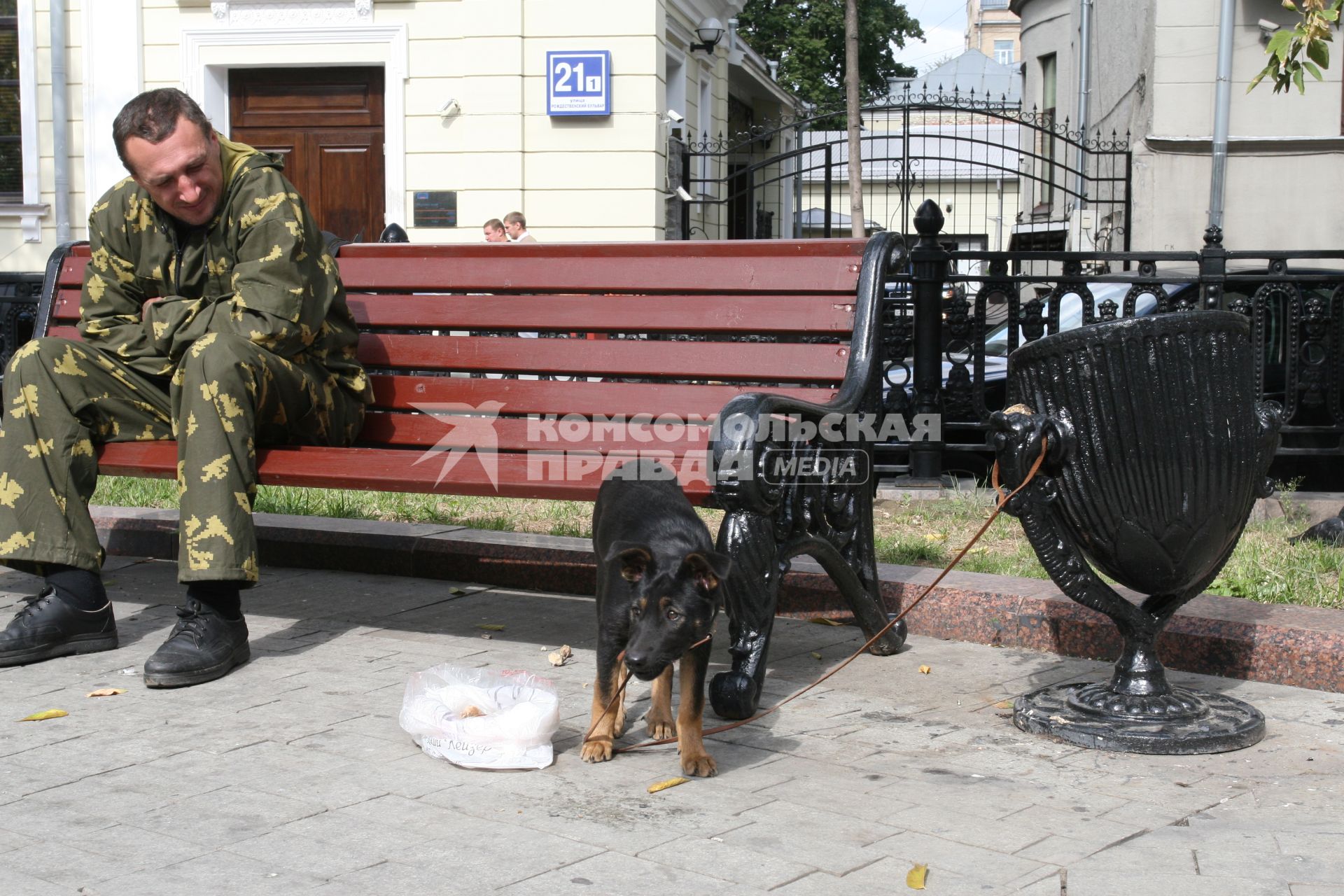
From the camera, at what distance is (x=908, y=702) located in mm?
3883

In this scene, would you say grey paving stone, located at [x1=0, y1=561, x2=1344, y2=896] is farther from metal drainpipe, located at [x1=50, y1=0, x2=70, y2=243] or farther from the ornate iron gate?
metal drainpipe, located at [x1=50, y1=0, x2=70, y2=243]

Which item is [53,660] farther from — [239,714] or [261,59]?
[261,59]

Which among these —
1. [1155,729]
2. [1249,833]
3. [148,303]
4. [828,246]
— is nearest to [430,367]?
[148,303]

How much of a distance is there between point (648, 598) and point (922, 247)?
15.6 ft

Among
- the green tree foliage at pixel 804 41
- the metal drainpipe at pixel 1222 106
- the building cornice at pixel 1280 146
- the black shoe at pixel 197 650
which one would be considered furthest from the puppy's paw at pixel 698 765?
the green tree foliage at pixel 804 41

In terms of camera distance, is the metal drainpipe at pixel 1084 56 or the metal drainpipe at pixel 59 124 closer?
the metal drainpipe at pixel 59 124

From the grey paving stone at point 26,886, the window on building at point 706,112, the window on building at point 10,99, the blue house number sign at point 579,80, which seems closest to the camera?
the grey paving stone at point 26,886

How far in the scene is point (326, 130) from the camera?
1392 centimetres

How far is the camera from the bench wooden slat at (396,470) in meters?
3.99

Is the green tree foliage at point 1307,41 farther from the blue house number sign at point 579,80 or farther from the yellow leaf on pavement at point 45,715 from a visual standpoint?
the blue house number sign at point 579,80

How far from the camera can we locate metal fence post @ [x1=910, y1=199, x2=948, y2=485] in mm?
7391

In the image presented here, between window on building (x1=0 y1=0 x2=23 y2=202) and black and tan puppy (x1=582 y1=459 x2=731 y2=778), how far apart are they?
42.0ft

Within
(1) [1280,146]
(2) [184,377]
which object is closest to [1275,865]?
(2) [184,377]

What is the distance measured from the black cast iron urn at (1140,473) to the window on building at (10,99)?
13329 millimetres
